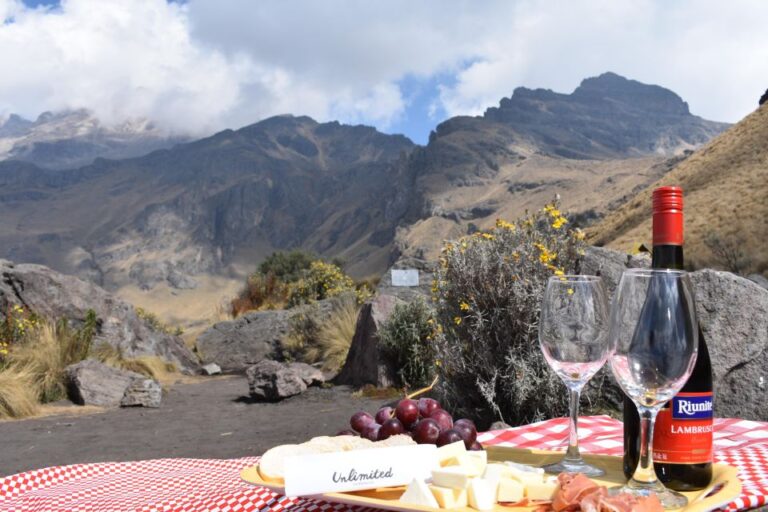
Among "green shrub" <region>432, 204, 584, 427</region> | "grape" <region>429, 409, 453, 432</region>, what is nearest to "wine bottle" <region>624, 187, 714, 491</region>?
"grape" <region>429, 409, 453, 432</region>

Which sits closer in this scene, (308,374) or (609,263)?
(609,263)

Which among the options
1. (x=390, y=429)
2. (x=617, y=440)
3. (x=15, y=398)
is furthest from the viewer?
(x=15, y=398)

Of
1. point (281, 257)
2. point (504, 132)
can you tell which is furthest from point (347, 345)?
point (504, 132)

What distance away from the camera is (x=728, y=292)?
3.60 metres

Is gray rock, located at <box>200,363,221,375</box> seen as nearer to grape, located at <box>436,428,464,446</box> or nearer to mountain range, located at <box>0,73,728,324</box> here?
grape, located at <box>436,428,464,446</box>

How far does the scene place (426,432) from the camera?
1652mm

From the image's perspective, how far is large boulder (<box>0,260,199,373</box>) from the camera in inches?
427

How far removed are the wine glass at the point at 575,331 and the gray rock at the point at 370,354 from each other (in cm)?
657

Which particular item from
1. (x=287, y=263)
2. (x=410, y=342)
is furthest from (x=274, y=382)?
(x=287, y=263)

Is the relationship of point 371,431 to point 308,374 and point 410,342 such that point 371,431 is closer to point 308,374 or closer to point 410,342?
point 410,342

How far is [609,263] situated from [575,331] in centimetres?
339

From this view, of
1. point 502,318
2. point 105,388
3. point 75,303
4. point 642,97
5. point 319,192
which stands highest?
point 642,97

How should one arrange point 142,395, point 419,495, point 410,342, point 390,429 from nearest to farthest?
point 419,495 → point 390,429 → point 410,342 → point 142,395

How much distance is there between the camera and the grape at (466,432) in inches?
65.5
